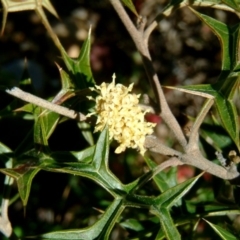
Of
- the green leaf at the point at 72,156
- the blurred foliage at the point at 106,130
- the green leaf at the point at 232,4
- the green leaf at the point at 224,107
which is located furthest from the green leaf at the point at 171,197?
the green leaf at the point at 232,4

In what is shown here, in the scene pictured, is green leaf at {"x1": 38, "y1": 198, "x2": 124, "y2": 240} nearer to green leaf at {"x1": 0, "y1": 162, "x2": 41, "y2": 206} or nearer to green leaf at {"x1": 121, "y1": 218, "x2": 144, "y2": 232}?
green leaf at {"x1": 0, "y1": 162, "x2": 41, "y2": 206}

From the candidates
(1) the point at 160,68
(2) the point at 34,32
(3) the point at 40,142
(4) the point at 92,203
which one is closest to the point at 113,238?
(4) the point at 92,203

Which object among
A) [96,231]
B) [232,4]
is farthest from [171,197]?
[232,4]

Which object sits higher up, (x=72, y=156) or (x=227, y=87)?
(x=227, y=87)

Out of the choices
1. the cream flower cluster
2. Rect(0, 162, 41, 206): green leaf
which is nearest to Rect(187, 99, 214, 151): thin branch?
the cream flower cluster

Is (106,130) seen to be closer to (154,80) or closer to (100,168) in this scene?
(100,168)

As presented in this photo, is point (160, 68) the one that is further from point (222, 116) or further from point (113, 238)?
point (222, 116)
